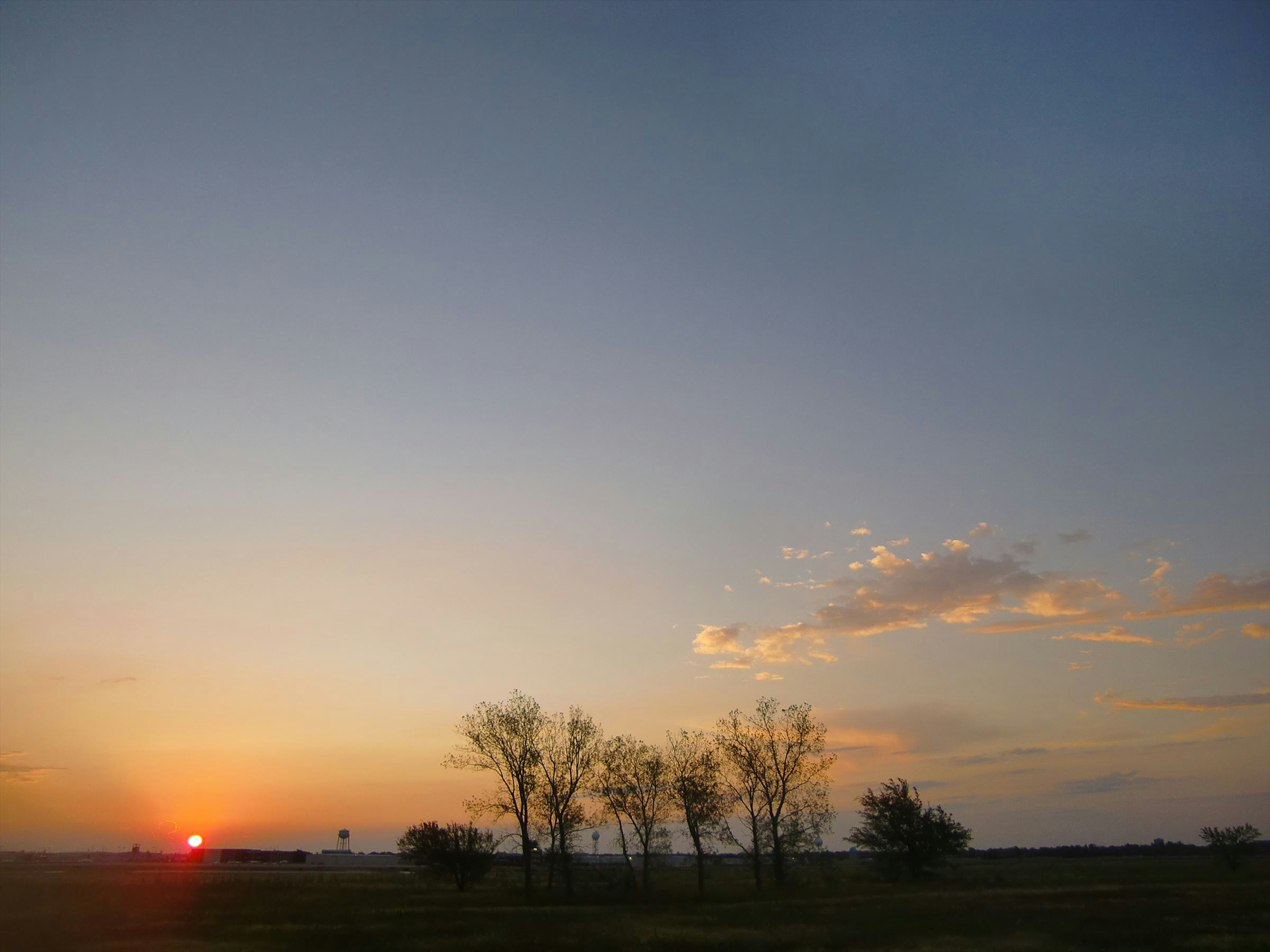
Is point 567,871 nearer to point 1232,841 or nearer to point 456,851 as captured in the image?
point 456,851

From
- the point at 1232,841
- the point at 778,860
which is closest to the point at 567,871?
the point at 778,860

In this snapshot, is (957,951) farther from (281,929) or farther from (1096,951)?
(281,929)

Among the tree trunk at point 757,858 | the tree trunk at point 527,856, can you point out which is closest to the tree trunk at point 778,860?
the tree trunk at point 757,858

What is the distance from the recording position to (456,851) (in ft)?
244

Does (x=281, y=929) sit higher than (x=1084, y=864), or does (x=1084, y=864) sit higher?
(x=281, y=929)

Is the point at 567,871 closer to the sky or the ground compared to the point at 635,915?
closer to the ground

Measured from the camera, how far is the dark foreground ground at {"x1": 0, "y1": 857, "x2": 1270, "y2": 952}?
Answer: 31.2m

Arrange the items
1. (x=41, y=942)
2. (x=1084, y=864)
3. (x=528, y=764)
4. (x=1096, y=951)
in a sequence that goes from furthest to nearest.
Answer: (x=1084, y=864)
(x=528, y=764)
(x=41, y=942)
(x=1096, y=951)

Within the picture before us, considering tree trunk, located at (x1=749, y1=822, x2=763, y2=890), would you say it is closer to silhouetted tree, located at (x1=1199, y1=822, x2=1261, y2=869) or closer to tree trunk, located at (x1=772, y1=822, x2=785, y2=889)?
tree trunk, located at (x1=772, y1=822, x2=785, y2=889)

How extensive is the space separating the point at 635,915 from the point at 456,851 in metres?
33.2

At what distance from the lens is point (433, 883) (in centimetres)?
7925

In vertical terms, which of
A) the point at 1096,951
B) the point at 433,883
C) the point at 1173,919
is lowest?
the point at 433,883

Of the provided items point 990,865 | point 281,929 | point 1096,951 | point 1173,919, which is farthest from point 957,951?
point 990,865

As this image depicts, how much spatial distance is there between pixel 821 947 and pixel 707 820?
51.8 m
